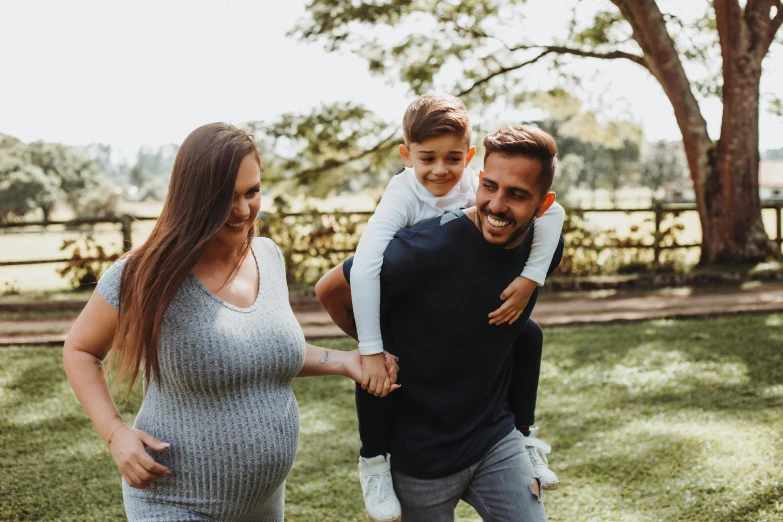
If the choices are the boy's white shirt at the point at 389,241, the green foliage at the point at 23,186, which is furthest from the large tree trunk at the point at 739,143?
the green foliage at the point at 23,186

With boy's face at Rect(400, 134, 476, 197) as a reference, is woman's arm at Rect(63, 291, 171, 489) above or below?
below

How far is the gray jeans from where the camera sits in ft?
7.46

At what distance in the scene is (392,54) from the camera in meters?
Answer: 13.7

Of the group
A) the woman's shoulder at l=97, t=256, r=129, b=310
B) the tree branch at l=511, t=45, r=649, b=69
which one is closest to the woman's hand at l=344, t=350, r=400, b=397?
the woman's shoulder at l=97, t=256, r=129, b=310

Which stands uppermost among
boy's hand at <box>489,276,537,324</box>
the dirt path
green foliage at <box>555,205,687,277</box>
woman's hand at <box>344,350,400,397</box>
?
boy's hand at <box>489,276,537,324</box>

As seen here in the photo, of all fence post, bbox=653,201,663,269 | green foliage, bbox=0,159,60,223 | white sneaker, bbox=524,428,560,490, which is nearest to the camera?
white sneaker, bbox=524,428,560,490

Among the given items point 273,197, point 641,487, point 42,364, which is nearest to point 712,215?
point 273,197

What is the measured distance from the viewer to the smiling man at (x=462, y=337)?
214 centimetres

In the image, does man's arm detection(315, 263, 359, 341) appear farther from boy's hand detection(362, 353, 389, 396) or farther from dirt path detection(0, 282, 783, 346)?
dirt path detection(0, 282, 783, 346)

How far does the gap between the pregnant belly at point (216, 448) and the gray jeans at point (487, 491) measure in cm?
43

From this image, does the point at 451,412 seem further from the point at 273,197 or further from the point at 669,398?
the point at 273,197

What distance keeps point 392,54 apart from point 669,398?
30.2 ft

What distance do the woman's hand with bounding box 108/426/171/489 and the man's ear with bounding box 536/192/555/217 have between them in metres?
1.24

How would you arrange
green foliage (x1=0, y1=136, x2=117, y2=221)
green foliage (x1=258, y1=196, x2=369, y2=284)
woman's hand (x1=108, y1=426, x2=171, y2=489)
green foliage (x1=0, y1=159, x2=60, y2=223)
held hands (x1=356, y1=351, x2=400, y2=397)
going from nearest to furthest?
woman's hand (x1=108, y1=426, x2=171, y2=489) < held hands (x1=356, y1=351, x2=400, y2=397) < green foliage (x1=258, y1=196, x2=369, y2=284) < green foliage (x1=0, y1=159, x2=60, y2=223) < green foliage (x1=0, y1=136, x2=117, y2=221)
